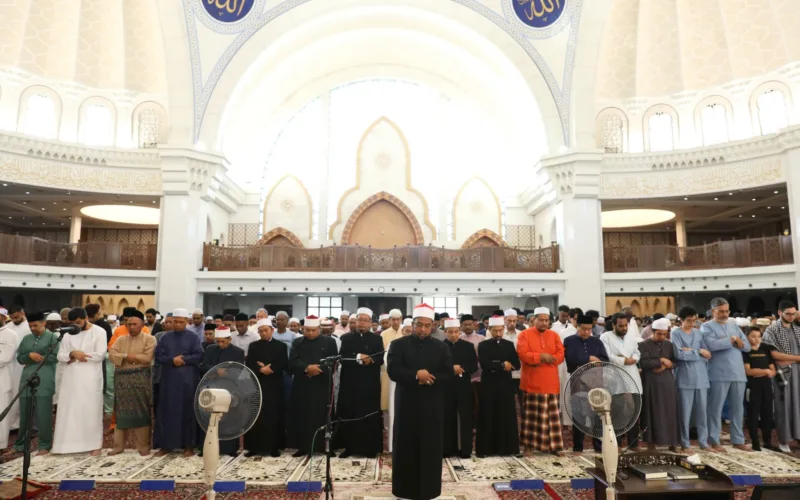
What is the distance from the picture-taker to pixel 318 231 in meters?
16.8

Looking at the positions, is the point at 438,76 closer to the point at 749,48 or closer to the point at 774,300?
the point at 749,48

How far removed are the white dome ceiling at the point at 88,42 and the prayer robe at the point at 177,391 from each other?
36.9 ft

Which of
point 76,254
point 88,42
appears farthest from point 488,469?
point 88,42

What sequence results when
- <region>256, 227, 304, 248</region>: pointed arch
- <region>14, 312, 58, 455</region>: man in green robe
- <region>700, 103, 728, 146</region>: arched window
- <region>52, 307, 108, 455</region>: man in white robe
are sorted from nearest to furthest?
<region>52, 307, 108, 455</region>: man in white robe
<region>14, 312, 58, 455</region>: man in green robe
<region>700, 103, 728, 146</region>: arched window
<region>256, 227, 304, 248</region>: pointed arch

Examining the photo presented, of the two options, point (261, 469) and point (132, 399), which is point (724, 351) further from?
point (132, 399)

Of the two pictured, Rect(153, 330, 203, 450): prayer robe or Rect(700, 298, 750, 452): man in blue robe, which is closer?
Rect(153, 330, 203, 450): prayer robe

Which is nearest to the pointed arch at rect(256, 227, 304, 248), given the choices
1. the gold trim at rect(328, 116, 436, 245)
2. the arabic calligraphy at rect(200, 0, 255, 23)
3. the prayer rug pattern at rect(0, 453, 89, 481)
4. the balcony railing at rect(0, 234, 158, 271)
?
the gold trim at rect(328, 116, 436, 245)

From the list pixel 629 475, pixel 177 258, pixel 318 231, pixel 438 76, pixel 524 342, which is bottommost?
pixel 629 475

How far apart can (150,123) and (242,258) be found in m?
4.74

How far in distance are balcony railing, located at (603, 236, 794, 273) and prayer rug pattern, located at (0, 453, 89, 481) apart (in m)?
12.1

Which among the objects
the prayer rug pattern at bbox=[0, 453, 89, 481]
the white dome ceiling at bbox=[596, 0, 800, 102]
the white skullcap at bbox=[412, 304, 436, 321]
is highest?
the white dome ceiling at bbox=[596, 0, 800, 102]

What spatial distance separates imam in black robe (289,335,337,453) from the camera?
5336mm

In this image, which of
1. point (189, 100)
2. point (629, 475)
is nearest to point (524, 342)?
point (629, 475)

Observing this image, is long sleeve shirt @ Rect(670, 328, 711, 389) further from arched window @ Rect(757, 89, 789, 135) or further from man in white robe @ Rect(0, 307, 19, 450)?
arched window @ Rect(757, 89, 789, 135)
